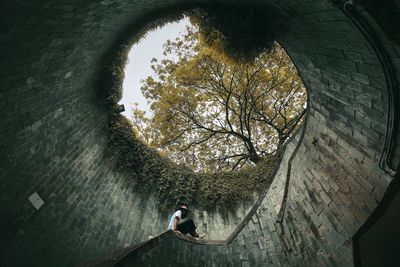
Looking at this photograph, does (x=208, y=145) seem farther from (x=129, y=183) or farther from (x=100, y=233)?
(x=100, y=233)

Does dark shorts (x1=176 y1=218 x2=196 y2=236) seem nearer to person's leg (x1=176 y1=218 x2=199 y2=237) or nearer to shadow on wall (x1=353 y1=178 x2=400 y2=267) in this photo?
person's leg (x1=176 y1=218 x2=199 y2=237)

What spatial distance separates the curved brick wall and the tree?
533cm

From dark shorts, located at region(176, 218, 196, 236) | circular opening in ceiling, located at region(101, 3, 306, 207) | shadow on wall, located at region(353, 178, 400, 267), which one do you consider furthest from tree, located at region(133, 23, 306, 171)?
shadow on wall, located at region(353, 178, 400, 267)

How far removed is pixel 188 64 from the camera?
40.2ft

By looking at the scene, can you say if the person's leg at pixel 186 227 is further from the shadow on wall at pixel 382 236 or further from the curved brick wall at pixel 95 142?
the shadow on wall at pixel 382 236

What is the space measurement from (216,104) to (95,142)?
6.81 m

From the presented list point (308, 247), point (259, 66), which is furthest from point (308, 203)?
point (259, 66)

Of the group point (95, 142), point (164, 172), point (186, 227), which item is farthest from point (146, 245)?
point (164, 172)

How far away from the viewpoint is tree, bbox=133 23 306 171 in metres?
12.2

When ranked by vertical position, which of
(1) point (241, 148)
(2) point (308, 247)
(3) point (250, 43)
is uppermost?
(1) point (241, 148)

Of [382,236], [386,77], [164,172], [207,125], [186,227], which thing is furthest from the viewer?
[207,125]

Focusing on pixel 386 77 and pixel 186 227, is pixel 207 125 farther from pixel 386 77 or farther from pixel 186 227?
pixel 386 77

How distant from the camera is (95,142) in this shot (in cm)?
804

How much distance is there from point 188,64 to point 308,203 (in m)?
8.70
